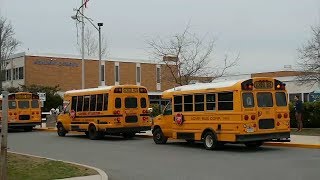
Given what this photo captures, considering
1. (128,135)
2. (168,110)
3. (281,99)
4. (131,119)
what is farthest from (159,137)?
(281,99)

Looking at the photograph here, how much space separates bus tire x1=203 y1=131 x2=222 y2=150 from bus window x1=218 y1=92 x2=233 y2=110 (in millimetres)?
1066

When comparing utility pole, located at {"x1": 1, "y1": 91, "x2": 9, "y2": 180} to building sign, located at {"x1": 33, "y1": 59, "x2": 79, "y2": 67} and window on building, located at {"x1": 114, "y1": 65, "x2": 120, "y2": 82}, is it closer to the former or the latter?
building sign, located at {"x1": 33, "y1": 59, "x2": 79, "y2": 67}

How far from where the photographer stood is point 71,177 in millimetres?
11766

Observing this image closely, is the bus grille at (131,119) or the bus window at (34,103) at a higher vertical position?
the bus window at (34,103)

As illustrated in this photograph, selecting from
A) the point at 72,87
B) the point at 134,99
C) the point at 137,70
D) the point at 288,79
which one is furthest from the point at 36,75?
the point at 134,99

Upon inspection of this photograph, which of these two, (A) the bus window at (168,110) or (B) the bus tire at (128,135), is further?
(B) the bus tire at (128,135)

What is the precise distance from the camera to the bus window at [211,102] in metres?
18.9

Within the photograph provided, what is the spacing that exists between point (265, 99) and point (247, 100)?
84 cm

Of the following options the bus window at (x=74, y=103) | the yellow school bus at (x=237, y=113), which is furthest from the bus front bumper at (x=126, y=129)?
the yellow school bus at (x=237, y=113)

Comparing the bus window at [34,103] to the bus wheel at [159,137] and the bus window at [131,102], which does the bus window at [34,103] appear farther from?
the bus wheel at [159,137]

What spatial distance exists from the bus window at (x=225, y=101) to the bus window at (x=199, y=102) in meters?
1.02

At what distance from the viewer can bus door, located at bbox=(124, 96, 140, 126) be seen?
987 inches

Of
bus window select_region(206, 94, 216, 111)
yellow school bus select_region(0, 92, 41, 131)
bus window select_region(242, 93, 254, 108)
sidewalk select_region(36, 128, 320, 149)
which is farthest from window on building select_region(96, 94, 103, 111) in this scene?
yellow school bus select_region(0, 92, 41, 131)

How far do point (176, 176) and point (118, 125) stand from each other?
1278 cm
